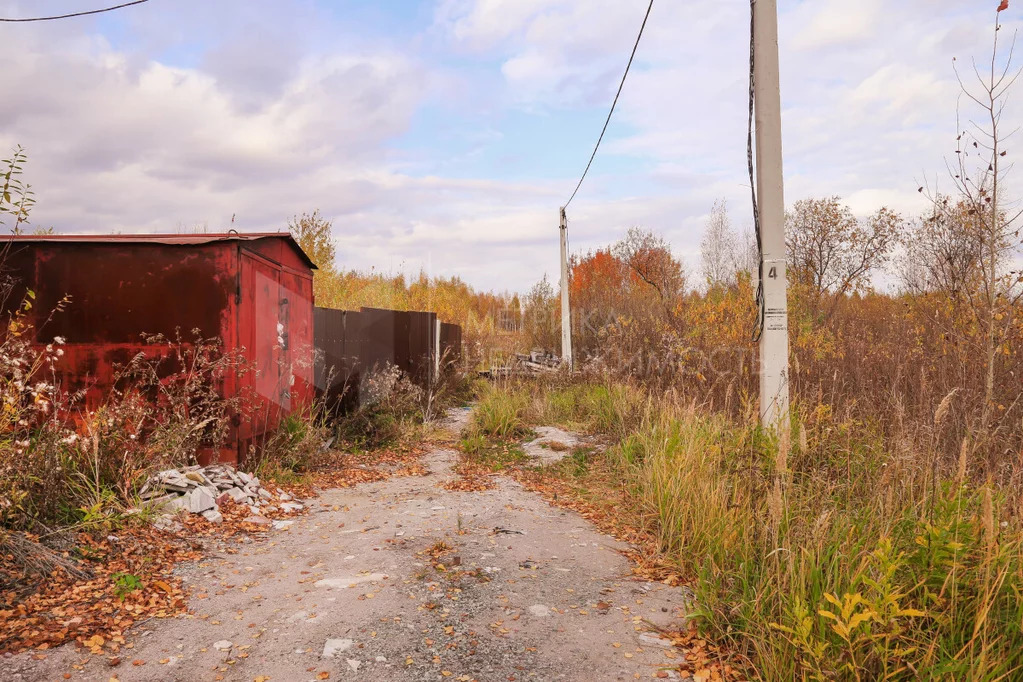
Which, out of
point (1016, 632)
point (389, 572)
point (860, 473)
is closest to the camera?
point (1016, 632)

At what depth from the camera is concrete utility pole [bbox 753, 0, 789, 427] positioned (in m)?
5.14

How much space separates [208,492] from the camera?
17.1ft

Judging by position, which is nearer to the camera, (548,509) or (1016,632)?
(1016,632)

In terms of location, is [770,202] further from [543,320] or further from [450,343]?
[543,320]

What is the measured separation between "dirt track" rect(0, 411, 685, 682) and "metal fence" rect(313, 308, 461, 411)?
3637mm

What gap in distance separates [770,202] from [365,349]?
6.18m

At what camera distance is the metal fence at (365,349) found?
8594 millimetres

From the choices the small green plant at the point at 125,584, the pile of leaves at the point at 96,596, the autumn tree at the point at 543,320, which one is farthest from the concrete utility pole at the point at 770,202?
the autumn tree at the point at 543,320

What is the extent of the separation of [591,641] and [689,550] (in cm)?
117

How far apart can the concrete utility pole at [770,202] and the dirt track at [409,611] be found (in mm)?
1819

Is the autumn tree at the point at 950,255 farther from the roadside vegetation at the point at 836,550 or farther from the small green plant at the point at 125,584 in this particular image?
the small green plant at the point at 125,584

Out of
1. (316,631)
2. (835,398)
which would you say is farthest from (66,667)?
(835,398)

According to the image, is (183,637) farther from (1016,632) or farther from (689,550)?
(1016,632)

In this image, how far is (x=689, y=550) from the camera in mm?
4148
